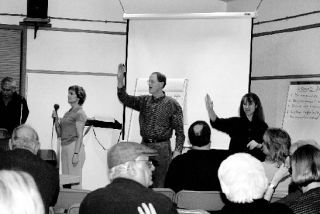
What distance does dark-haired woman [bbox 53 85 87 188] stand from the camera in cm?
580

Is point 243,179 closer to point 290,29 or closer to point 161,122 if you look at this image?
point 161,122

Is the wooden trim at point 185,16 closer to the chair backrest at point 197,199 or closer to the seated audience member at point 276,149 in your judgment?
the seated audience member at point 276,149

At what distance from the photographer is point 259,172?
7.93 ft

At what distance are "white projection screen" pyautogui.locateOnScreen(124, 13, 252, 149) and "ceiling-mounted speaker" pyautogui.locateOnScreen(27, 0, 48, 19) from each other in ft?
4.00

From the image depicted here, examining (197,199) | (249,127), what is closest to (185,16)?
(249,127)

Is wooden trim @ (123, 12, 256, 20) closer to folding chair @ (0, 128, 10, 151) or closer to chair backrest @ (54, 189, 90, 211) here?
folding chair @ (0, 128, 10, 151)

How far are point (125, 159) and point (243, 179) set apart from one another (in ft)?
1.90

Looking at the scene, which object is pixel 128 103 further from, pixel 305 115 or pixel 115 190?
pixel 115 190

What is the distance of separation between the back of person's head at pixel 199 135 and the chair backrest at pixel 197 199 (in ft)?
2.25

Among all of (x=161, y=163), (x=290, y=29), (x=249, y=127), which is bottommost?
(x=161, y=163)

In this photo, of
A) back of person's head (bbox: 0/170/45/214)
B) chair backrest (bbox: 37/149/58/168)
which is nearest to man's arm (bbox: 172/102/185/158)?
chair backrest (bbox: 37/149/58/168)

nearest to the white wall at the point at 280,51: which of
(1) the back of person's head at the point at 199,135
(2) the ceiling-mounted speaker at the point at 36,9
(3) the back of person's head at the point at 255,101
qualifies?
(3) the back of person's head at the point at 255,101

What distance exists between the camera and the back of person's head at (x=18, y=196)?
1.03 meters

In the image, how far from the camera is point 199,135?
3.88 metres
